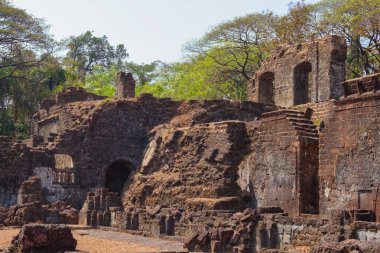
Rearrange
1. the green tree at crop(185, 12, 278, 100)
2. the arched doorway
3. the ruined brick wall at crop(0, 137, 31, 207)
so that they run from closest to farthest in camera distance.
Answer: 1. the ruined brick wall at crop(0, 137, 31, 207)
2. the arched doorway
3. the green tree at crop(185, 12, 278, 100)

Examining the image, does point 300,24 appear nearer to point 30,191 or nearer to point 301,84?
point 301,84

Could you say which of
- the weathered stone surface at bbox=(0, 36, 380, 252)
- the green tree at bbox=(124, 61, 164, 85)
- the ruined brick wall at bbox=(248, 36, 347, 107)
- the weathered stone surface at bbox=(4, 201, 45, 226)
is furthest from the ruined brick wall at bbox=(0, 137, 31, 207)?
the green tree at bbox=(124, 61, 164, 85)

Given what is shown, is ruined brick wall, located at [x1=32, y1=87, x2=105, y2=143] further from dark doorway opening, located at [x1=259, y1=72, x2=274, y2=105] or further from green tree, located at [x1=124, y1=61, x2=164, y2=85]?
green tree, located at [x1=124, y1=61, x2=164, y2=85]

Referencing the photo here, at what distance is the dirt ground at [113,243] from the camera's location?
15.3 meters

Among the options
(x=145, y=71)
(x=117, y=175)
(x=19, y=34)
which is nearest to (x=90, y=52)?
(x=145, y=71)

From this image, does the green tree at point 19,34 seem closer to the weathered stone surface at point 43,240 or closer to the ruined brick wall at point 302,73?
the ruined brick wall at point 302,73

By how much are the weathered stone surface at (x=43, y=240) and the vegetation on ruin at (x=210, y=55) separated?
23.9 metres

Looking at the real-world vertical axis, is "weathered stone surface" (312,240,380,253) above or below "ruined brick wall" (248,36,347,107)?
below

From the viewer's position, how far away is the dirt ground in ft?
50.2

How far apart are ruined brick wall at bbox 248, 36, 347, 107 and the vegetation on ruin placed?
6.48 meters

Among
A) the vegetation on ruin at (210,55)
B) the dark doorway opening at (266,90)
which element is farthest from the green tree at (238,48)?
the dark doorway opening at (266,90)

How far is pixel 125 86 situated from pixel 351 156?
18.6 meters

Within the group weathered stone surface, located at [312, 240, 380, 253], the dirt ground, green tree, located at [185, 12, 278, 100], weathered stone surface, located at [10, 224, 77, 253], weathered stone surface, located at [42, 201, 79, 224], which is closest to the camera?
weathered stone surface, located at [312, 240, 380, 253]

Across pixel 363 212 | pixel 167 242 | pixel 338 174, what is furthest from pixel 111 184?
pixel 363 212
